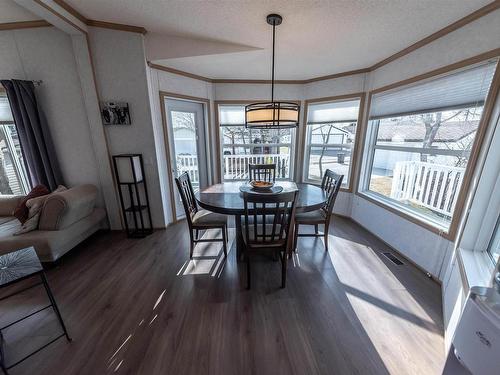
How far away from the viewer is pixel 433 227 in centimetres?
199

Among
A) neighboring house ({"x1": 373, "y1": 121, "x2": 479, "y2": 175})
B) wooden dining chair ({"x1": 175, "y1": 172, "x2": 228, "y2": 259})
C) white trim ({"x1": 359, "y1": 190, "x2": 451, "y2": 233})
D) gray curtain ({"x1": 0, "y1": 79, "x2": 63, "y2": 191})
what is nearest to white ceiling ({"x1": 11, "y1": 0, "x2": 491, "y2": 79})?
neighboring house ({"x1": 373, "y1": 121, "x2": 479, "y2": 175})

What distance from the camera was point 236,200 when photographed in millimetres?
2148

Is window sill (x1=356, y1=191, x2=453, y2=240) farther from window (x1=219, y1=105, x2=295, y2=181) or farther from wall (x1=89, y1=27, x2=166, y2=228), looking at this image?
wall (x1=89, y1=27, x2=166, y2=228)

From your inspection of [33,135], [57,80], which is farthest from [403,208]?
[33,135]

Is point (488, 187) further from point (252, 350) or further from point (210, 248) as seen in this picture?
point (210, 248)

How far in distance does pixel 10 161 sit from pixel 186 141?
2519mm

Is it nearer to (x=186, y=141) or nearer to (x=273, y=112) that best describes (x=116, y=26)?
(x=186, y=141)

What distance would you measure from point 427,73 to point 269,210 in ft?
7.13

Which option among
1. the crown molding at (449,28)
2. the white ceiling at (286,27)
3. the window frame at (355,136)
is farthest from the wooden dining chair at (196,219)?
the crown molding at (449,28)

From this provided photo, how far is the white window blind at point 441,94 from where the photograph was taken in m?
1.64

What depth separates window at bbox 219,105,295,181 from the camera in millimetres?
3717

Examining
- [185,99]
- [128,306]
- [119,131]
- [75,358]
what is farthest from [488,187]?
[119,131]

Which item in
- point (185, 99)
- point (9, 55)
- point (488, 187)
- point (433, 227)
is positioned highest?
point (9, 55)

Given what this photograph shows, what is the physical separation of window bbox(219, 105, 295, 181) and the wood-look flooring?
2049 mm
